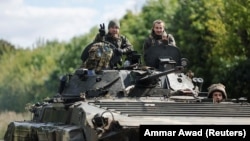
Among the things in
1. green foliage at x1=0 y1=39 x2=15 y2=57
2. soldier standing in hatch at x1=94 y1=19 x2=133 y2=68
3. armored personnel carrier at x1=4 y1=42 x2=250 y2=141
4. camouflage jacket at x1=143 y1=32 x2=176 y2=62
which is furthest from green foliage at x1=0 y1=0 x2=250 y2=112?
armored personnel carrier at x1=4 y1=42 x2=250 y2=141

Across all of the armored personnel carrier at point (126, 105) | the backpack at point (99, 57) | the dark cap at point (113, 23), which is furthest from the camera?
the dark cap at point (113, 23)

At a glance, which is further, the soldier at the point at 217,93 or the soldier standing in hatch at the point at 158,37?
the soldier standing in hatch at the point at 158,37

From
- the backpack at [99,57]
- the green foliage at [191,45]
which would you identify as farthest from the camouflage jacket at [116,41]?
the green foliage at [191,45]

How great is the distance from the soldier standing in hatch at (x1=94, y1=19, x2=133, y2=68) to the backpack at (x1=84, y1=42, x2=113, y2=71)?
725 millimetres

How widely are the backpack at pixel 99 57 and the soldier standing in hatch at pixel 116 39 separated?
73 cm

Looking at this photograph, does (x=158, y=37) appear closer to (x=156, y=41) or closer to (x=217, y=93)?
→ (x=156, y=41)

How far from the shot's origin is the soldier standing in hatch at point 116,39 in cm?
1914

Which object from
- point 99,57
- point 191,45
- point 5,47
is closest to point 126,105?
point 99,57

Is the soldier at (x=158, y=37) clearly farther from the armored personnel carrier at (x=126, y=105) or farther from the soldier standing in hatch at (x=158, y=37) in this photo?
the armored personnel carrier at (x=126, y=105)

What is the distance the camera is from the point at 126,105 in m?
15.8

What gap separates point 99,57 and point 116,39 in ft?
3.96

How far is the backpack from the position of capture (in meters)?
18.2

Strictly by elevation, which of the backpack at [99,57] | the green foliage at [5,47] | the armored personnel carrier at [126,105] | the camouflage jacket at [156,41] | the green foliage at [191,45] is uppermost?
the green foliage at [5,47]

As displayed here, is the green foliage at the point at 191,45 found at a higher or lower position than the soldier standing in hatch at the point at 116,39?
higher
